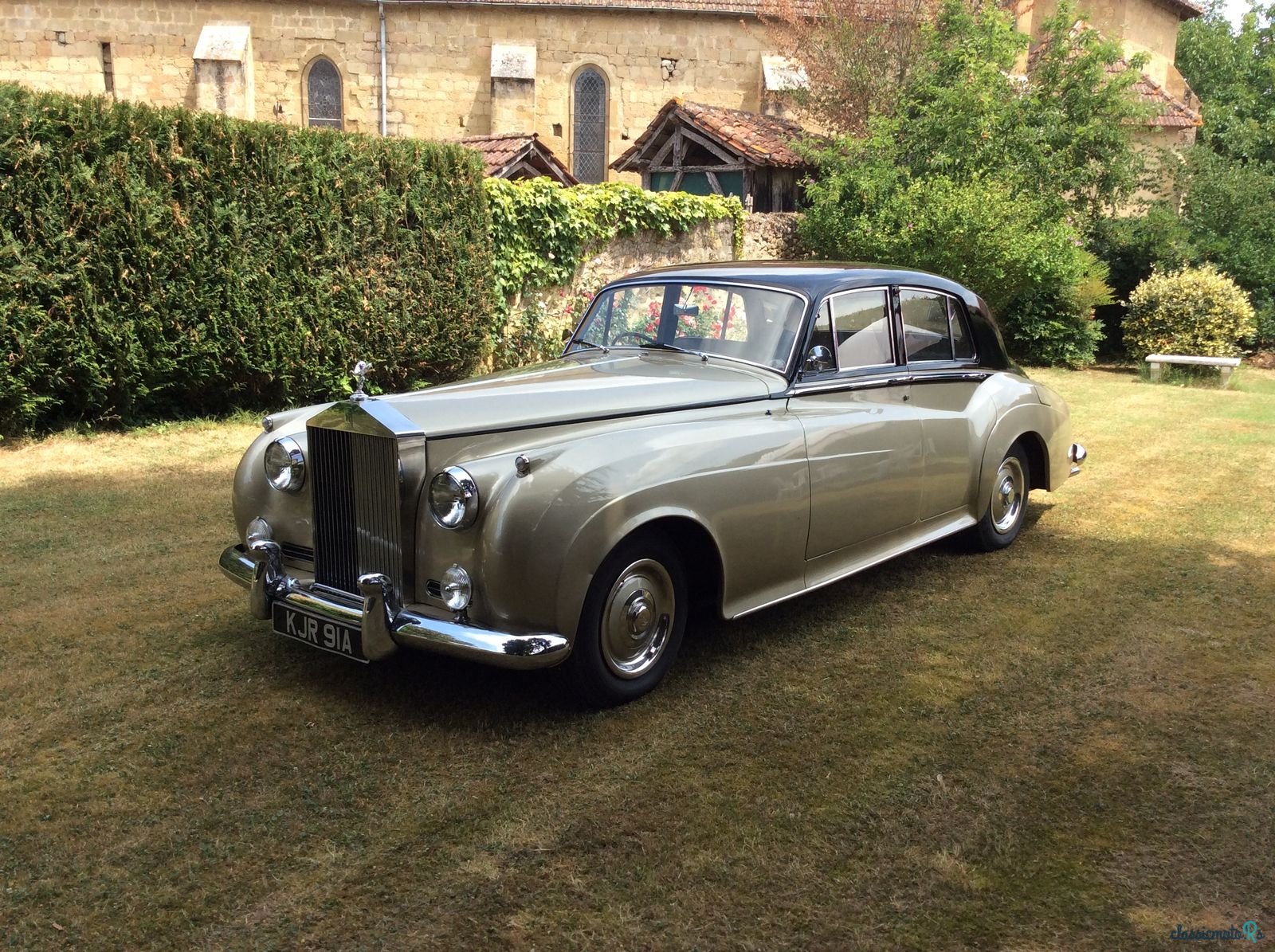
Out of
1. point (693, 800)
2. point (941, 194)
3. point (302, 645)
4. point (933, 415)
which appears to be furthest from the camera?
point (941, 194)

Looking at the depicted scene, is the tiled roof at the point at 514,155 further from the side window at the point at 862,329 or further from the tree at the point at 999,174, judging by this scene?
the side window at the point at 862,329

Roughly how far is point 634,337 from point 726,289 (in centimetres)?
54

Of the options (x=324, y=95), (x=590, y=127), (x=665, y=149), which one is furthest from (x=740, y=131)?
(x=324, y=95)

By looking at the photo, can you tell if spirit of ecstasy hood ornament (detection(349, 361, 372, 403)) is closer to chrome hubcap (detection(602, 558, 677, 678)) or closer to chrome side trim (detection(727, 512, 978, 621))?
chrome hubcap (detection(602, 558, 677, 678))

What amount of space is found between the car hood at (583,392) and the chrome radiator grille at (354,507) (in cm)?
21

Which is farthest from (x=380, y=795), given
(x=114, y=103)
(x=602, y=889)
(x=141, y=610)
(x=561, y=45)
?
(x=561, y=45)

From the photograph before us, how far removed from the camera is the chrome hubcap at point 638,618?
12.4ft

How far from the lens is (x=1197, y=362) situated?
14.5 m

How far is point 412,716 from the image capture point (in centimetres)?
382

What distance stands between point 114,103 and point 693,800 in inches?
331

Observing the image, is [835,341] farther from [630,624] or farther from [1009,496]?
[1009,496]

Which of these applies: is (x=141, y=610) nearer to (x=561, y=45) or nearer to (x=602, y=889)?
(x=602, y=889)

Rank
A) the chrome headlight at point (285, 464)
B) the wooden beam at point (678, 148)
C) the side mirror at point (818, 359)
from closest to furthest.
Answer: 1. the chrome headlight at point (285, 464)
2. the side mirror at point (818, 359)
3. the wooden beam at point (678, 148)

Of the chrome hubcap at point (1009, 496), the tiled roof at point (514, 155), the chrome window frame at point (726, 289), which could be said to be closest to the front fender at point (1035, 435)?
the chrome hubcap at point (1009, 496)
